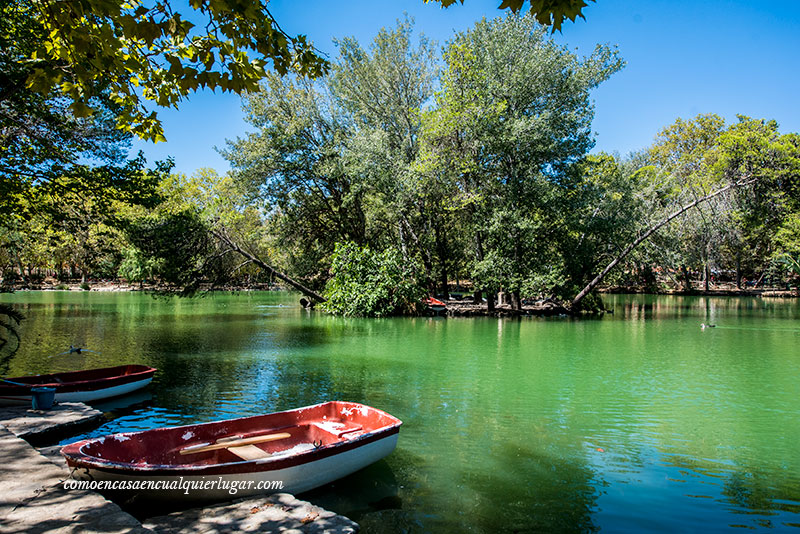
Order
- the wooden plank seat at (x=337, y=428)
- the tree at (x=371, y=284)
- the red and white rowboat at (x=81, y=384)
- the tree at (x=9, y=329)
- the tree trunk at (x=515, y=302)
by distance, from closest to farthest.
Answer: the wooden plank seat at (x=337, y=428)
the red and white rowboat at (x=81, y=384)
the tree at (x=9, y=329)
the tree at (x=371, y=284)
the tree trunk at (x=515, y=302)

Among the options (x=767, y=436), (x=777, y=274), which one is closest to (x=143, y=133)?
(x=767, y=436)

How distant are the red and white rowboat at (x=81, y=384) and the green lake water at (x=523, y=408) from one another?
381 mm

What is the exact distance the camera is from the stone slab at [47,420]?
742 centimetres

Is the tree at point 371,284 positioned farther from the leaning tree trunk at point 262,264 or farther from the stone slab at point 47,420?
the stone slab at point 47,420

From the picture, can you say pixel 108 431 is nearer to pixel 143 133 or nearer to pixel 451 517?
pixel 143 133

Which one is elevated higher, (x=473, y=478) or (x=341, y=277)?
(x=341, y=277)

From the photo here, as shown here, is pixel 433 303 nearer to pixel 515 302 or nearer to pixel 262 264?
pixel 515 302

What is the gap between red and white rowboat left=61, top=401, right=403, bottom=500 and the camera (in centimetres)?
509

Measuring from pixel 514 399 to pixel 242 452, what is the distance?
6350 millimetres

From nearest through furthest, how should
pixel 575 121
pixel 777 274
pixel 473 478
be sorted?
pixel 473 478
pixel 575 121
pixel 777 274

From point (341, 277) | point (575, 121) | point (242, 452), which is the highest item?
point (575, 121)

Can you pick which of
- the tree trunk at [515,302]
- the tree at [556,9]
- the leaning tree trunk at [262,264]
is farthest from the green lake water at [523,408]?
the tree trunk at [515,302]

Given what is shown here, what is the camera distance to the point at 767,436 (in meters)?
8.20

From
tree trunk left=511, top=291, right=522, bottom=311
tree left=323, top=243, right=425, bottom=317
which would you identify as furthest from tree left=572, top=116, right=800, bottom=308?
tree left=323, top=243, right=425, bottom=317
